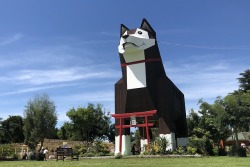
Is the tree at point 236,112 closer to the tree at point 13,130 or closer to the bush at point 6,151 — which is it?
the bush at point 6,151

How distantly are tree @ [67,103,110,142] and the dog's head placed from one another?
25394 millimetres

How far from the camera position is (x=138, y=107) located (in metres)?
26.7

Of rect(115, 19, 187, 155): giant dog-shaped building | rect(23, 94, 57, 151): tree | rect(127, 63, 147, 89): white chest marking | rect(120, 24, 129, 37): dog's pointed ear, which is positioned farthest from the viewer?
rect(23, 94, 57, 151): tree

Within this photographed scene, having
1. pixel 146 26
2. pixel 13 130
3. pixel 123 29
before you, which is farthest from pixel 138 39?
pixel 13 130

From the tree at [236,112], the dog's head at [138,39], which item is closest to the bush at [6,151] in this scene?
the dog's head at [138,39]

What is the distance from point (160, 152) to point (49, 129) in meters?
26.5

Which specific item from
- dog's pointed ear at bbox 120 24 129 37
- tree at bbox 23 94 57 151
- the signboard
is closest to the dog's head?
dog's pointed ear at bbox 120 24 129 37

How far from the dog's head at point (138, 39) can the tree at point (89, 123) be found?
25394 mm

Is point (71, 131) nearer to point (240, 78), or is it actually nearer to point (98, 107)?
point (98, 107)

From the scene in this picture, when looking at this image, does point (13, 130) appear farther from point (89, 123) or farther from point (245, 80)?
point (245, 80)

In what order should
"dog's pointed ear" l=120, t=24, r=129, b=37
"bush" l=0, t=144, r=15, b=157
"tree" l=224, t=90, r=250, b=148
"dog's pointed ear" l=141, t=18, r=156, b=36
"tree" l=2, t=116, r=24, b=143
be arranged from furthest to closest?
"tree" l=2, t=116, r=24, b=143, "bush" l=0, t=144, r=15, b=157, "dog's pointed ear" l=120, t=24, r=129, b=37, "dog's pointed ear" l=141, t=18, r=156, b=36, "tree" l=224, t=90, r=250, b=148

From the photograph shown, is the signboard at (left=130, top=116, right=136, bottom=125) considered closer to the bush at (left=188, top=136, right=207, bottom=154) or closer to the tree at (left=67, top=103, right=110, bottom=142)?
the bush at (left=188, top=136, right=207, bottom=154)

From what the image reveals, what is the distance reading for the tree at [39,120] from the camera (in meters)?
45.3

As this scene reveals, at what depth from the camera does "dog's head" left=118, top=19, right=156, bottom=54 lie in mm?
25797
